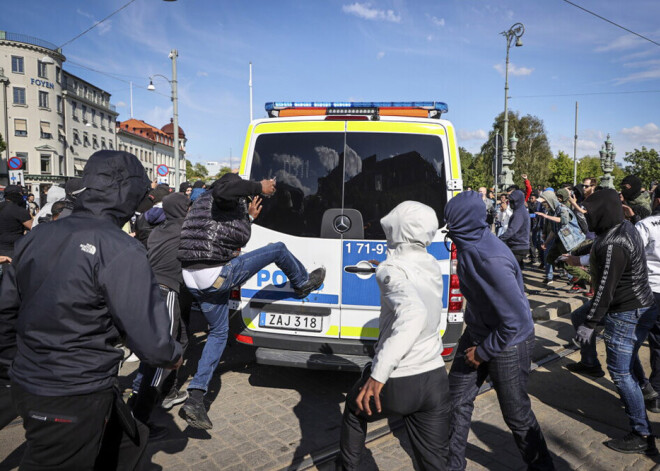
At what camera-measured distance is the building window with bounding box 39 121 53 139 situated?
180 feet

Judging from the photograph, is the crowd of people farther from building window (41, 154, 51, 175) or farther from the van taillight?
building window (41, 154, 51, 175)

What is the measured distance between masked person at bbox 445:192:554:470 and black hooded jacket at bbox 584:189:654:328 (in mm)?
1004

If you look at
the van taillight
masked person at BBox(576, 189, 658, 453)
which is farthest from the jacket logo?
masked person at BBox(576, 189, 658, 453)

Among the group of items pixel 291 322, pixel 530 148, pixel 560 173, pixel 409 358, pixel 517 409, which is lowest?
pixel 517 409

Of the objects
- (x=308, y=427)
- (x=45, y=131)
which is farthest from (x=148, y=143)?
(x=308, y=427)

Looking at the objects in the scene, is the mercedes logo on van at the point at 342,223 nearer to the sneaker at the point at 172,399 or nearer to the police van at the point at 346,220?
the police van at the point at 346,220

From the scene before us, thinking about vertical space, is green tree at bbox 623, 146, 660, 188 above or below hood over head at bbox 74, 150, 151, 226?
above

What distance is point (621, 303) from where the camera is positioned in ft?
12.3

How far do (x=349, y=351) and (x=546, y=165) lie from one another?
59155 mm

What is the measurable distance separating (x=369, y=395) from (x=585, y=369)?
3.92 m

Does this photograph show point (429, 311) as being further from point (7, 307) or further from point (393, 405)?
point (7, 307)

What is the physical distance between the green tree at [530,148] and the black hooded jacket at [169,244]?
183 feet

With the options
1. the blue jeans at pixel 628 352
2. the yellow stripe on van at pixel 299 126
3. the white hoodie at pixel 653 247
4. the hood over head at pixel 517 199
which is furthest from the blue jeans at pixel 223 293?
the hood over head at pixel 517 199

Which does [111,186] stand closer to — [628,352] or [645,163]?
[628,352]
